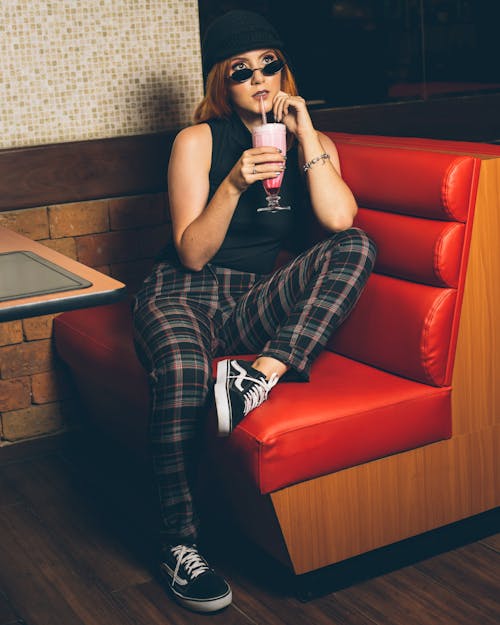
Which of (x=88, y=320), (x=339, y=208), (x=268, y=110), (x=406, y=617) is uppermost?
(x=268, y=110)

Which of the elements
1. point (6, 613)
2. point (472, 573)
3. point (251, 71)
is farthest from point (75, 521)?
point (251, 71)

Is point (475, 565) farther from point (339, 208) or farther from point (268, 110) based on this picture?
point (268, 110)

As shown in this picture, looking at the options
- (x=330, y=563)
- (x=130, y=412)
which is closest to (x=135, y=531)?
(x=130, y=412)

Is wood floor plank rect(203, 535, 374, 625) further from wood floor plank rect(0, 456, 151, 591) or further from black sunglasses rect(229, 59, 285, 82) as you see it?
black sunglasses rect(229, 59, 285, 82)

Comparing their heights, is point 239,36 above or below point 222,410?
above

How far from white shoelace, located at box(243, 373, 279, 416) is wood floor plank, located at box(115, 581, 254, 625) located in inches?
18.6

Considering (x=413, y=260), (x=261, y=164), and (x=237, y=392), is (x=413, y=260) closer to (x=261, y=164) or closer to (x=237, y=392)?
(x=261, y=164)

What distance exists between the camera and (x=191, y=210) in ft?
8.20

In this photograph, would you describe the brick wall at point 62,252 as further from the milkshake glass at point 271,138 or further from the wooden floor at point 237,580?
the milkshake glass at point 271,138

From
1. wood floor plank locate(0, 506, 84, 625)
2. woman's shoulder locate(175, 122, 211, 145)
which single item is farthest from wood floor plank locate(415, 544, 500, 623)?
woman's shoulder locate(175, 122, 211, 145)

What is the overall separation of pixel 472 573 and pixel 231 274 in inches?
39.6

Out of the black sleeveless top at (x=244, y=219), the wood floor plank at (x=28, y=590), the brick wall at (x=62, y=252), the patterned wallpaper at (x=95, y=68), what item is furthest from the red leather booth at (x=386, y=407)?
the patterned wallpaper at (x=95, y=68)

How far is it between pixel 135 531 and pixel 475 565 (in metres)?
0.92

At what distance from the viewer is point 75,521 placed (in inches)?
104
